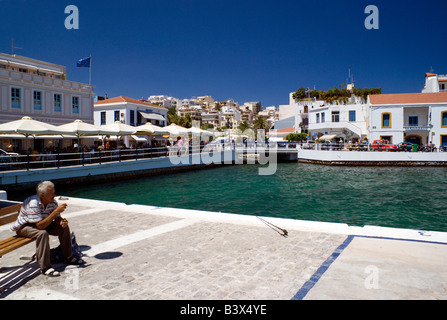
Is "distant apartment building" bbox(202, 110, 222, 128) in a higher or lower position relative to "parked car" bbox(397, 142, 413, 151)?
higher

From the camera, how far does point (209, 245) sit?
5945 millimetres

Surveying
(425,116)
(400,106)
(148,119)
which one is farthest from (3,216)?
(425,116)

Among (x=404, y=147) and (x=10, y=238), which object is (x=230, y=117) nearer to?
(x=404, y=147)

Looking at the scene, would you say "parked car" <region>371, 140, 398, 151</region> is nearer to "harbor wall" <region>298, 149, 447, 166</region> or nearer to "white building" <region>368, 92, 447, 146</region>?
"harbor wall" <region>298, 149, 447, 166</region>

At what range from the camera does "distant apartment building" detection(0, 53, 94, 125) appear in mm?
25031

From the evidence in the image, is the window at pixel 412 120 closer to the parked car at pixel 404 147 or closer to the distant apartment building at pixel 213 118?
the parked car at pixel 404 147

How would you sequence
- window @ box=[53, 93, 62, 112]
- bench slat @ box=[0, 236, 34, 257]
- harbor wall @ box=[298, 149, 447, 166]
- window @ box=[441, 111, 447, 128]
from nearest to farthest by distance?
bench slat @ box=[0, 236, 34, 257] → window @ box=[53, 93, 62, 112] → harbor wall @ box=[298, 149, 447, 166] → window @ box=[441, 111, 447, 128]

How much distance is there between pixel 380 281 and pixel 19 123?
19452mm

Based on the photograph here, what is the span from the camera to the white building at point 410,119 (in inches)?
1667

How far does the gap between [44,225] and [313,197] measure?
15.2 metres

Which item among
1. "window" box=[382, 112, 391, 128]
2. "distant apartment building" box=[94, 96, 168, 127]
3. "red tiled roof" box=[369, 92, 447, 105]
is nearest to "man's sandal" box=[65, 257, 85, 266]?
"distant apartment building" box=[94, 96, 168, 127]

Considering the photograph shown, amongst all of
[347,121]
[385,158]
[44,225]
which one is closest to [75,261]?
[44,225]
